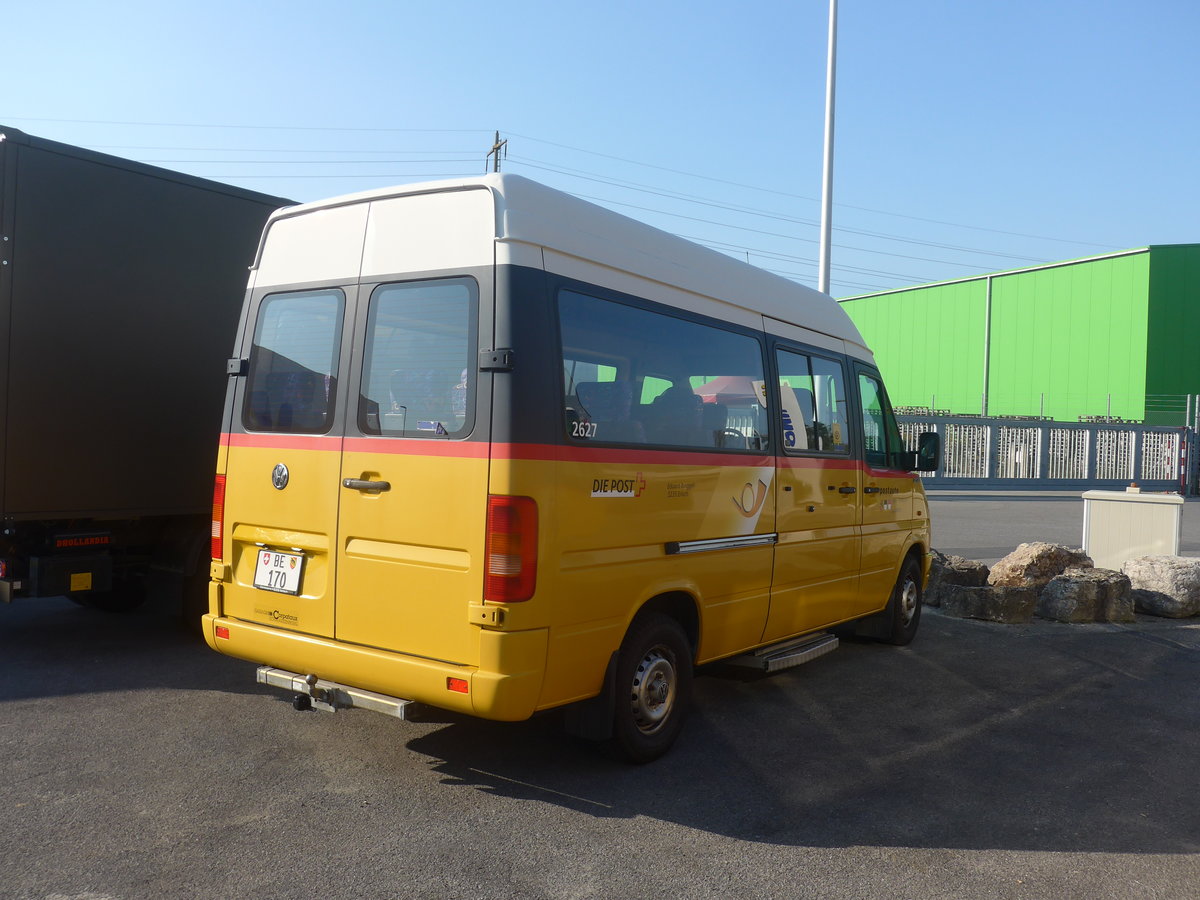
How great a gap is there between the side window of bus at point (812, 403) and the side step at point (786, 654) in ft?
3.99

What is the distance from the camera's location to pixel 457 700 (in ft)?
13.9

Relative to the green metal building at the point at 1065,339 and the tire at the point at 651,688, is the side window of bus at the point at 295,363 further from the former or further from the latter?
the green metal building at the point at 1065,339

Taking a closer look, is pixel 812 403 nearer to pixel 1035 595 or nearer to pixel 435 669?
pixel 435 669

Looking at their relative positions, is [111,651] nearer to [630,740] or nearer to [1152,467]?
[630,740]

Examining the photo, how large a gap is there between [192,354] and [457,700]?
424 cm

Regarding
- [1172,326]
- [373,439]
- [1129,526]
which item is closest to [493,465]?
[373,439]

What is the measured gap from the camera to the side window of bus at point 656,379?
4.62 m

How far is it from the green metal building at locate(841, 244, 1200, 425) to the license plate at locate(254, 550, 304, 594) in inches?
1406

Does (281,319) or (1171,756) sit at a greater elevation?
(281,319)

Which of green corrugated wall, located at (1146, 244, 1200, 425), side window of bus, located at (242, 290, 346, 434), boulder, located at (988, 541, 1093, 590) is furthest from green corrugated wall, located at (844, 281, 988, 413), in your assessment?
side window of bus, located at (242, 290, 346, 434)

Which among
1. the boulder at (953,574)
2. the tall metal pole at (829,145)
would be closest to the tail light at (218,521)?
the boulder at (953,574)

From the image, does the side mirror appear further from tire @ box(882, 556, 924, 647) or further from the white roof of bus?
the white roof of bus

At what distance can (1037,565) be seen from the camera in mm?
10148

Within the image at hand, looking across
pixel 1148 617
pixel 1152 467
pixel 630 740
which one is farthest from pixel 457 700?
pixel 1152 467
